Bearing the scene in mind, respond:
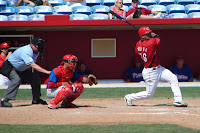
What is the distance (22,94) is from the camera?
400 inches

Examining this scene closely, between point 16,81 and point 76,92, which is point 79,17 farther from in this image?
point 76,92

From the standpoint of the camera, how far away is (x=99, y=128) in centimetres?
495

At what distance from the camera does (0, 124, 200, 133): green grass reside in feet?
15.5

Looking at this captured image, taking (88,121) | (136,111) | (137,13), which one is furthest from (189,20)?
(88,121)

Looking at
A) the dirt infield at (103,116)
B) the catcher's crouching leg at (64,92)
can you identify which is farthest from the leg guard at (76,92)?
the dirt infield at (103,116)

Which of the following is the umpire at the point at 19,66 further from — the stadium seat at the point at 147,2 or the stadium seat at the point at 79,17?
→ the stadium seat at the point at 147,2

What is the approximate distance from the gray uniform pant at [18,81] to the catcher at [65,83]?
2.00 feet

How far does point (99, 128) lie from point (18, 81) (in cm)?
288

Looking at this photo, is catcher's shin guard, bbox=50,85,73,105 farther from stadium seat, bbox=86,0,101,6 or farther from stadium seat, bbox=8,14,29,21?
stadium seat, bbox=86,0,101,6

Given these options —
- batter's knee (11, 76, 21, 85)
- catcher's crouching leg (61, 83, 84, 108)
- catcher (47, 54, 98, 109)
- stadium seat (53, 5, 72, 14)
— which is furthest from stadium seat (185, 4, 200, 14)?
batter's knee (11, 76, 21, 85)

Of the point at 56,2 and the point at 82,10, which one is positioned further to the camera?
the point at 56,2

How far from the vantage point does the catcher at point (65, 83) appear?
6.81 m

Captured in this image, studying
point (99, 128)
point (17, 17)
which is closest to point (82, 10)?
point (17, 17)

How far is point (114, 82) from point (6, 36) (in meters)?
4.49
